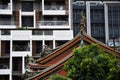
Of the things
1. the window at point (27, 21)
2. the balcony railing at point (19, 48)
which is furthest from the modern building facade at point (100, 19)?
the balcony railing at point (19, 48)

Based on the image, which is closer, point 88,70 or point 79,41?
point 88,70

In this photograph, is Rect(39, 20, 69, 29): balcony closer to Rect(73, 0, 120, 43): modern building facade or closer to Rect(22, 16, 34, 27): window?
Rect(22, 16, 34, 27): window

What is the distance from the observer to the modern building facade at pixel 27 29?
57156mm

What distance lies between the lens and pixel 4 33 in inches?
2298

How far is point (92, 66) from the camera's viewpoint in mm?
20453

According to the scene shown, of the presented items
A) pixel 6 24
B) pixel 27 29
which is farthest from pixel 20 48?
Answer: pixel 6 24

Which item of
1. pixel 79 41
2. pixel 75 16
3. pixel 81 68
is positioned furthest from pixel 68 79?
pixel 75 16

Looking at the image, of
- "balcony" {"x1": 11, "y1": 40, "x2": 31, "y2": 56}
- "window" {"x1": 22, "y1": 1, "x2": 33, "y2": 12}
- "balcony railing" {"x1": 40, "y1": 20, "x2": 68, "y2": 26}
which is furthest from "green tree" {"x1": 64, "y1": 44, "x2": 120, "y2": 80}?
"window" {"x1": 22, "y1": 1, "x2": 33, "y2": 12}

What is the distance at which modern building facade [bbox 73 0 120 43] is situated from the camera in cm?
6800

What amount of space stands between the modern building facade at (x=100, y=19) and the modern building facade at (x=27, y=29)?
7.34 meters

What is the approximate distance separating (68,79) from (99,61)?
1800 millimetres

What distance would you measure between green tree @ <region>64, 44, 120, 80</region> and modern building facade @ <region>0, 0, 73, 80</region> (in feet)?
116

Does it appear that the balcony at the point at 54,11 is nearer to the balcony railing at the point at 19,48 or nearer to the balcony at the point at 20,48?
the balcony at the point at 20,48

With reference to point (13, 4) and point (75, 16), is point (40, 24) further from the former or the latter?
point (75, 16)
